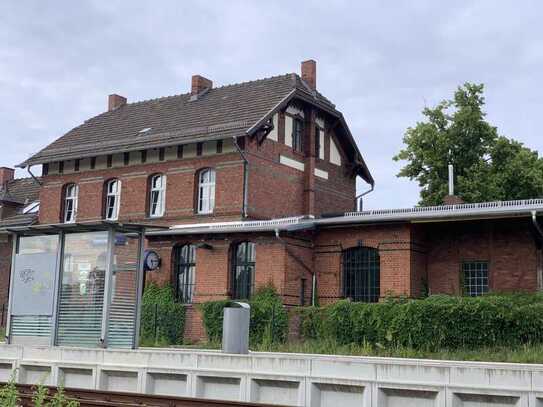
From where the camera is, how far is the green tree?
1297 inches

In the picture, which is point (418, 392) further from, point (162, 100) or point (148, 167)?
point (162, 100)

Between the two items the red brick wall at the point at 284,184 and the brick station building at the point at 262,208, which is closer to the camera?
the brick station building at the point at 262,208

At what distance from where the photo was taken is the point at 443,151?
113ft

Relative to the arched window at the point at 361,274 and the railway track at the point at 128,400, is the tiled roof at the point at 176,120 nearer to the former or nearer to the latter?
the arched window at the point at 361,274

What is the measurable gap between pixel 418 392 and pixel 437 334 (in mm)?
8050

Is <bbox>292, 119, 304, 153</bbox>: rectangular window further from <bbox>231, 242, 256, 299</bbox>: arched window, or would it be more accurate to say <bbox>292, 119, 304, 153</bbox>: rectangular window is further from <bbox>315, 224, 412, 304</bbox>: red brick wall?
<bbox>231, 242, 256, 299</bbox>: arched window

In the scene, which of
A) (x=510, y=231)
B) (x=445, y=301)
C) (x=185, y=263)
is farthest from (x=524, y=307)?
(x=185, y=263)

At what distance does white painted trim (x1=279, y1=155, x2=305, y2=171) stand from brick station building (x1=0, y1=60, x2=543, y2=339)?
0.25 feet

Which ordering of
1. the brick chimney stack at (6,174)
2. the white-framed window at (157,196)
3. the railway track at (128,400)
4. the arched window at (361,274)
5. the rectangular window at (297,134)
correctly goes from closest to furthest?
the railway track at (128,400) → the arched window at (361,274) → the white-framed window at (157,196) → the rectangular window at (297,134) → the brick chimney stack at (6,174)

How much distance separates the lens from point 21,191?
40.1 meters

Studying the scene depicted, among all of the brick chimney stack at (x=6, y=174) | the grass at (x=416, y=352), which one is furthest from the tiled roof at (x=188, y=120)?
the grass at (x=416, y=352)

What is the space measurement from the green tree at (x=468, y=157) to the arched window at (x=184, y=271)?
1259cm

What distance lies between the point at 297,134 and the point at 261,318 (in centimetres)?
1025

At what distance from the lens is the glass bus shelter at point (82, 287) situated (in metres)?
16.8
